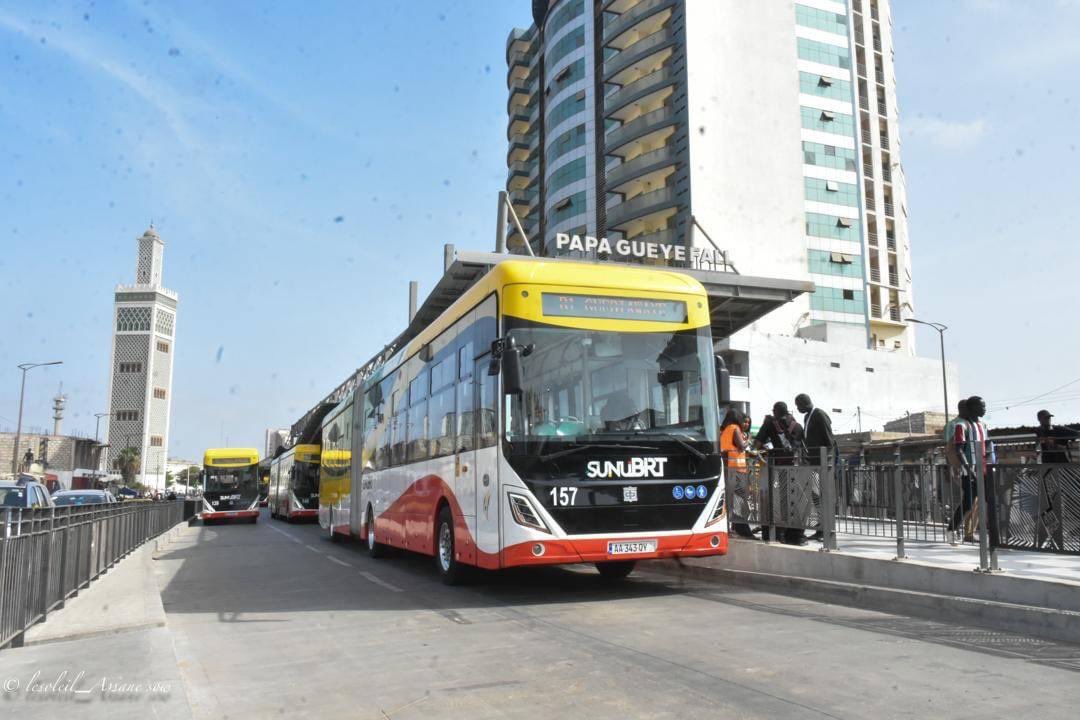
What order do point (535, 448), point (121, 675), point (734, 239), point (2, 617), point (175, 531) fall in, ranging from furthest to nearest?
point (734, 239) → point (175, 531) → point (535, 448) → point (2, 617) → point (121, 675)

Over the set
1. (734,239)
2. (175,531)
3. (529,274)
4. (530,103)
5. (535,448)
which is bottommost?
(175,531)

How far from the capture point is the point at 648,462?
9.41 metres

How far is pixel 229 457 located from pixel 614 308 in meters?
30.8

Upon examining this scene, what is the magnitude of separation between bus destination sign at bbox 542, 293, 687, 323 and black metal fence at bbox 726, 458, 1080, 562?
8.34 ft

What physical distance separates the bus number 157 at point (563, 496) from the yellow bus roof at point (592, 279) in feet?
7.37

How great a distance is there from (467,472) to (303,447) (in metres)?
25.0

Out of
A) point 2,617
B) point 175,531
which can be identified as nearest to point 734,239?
point 175,531

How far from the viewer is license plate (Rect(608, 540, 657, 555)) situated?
30.2 feet

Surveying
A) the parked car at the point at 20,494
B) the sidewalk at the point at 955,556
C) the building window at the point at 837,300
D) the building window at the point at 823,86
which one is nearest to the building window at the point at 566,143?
the building window at the point at 823,86

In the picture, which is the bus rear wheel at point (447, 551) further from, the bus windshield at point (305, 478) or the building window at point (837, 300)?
the building window at point (837, 300)

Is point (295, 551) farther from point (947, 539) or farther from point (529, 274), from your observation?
point (947, 539)

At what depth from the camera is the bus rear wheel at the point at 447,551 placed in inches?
437

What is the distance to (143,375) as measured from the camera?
559 feet

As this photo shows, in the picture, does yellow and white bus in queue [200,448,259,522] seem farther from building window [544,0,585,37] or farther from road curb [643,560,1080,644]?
building window [544,0,585,37]
